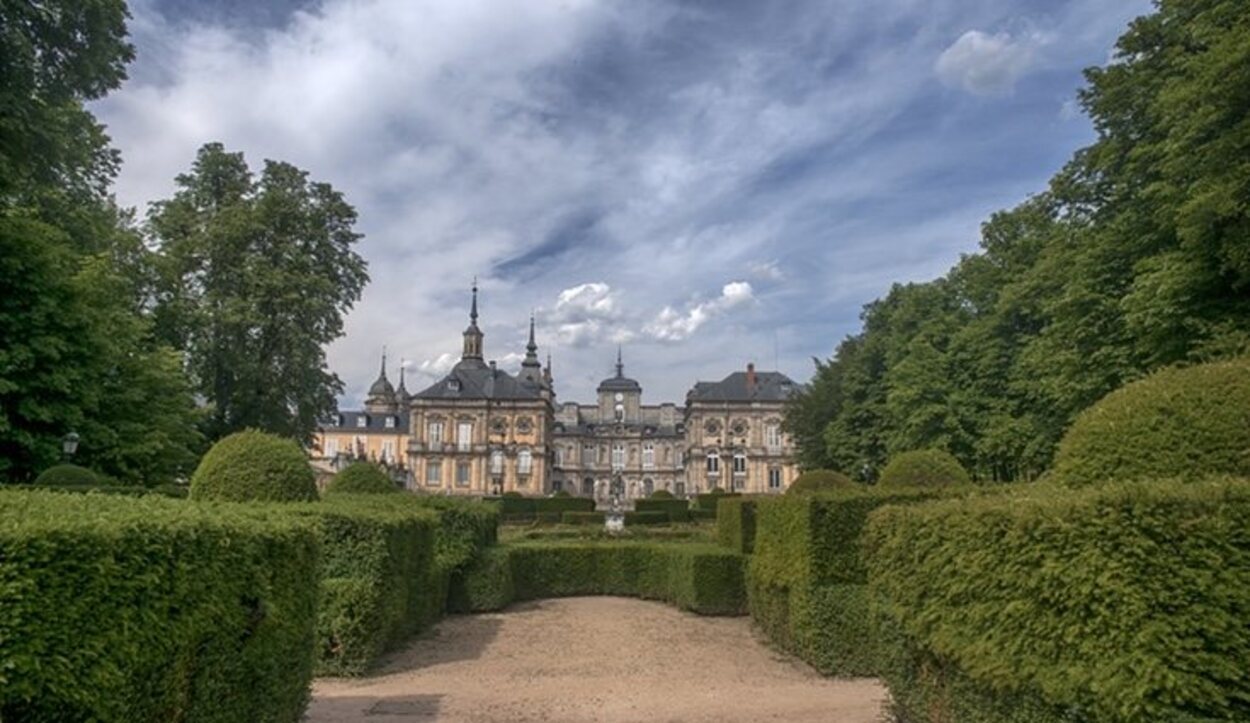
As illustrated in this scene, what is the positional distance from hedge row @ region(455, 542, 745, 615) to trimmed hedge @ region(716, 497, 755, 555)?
45 centimetres

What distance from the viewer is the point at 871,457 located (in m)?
38.8

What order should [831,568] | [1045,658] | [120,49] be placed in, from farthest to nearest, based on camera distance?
[120,49]
[831,568]
[1045,658]

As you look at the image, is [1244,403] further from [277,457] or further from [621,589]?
[621,589]

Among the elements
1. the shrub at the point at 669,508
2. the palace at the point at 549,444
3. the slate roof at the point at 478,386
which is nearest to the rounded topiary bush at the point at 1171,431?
the shrub at the point at 669,508

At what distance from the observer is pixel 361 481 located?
18312 millimetres

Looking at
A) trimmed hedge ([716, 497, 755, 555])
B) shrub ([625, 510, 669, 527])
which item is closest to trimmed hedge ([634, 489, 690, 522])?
shrub ([625, 510, 669, 527])

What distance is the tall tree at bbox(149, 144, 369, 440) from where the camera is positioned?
90.1 ft

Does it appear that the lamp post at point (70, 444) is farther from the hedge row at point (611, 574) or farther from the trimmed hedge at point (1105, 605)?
the trimmed hedge at point (1105, 605)

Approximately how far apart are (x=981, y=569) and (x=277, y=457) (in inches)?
389

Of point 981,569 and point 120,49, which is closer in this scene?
point 981,569

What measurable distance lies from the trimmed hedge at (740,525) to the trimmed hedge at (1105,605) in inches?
477

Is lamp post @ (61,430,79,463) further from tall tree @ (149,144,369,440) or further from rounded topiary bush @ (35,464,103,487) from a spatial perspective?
tall tree @ (149,144,369,440)

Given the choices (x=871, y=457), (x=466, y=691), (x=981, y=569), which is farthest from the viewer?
(x=871, y=457)

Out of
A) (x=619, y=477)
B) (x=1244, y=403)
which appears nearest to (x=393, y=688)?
(x=1244, y=403)
